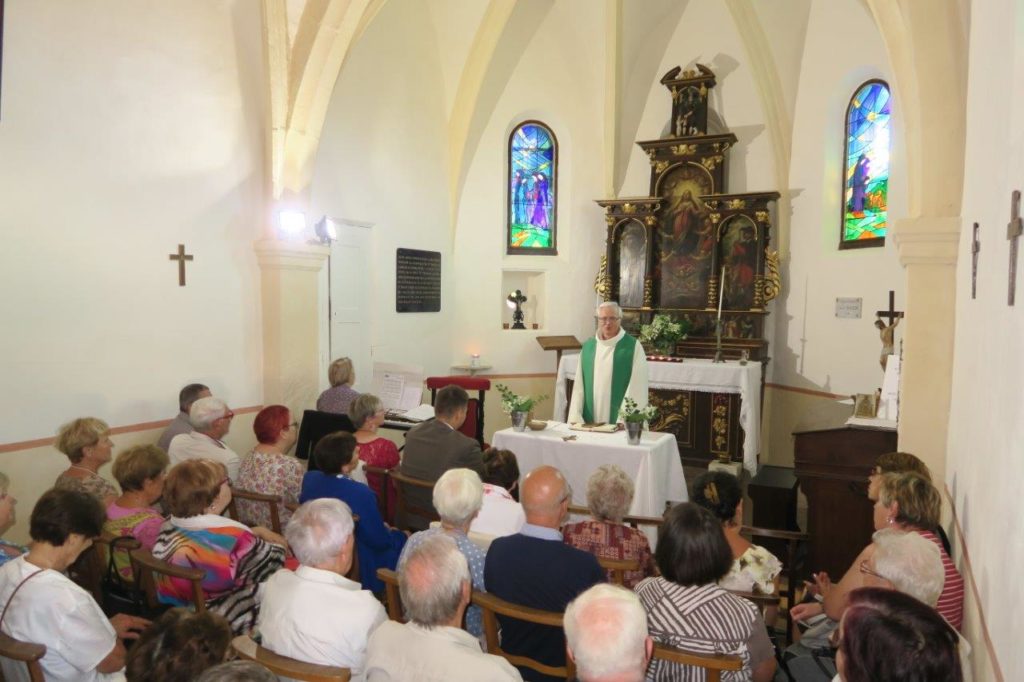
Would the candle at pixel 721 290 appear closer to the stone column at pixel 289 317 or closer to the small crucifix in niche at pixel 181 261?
the stone column at pixel 289 317

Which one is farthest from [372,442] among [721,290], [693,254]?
[693,254]

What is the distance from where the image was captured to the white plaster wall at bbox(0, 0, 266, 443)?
491 cm

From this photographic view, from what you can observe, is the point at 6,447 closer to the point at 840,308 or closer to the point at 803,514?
the point at 803,514

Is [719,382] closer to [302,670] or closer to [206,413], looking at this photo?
[206,413]

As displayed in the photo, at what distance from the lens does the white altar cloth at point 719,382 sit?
8477mm

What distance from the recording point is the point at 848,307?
9078mm

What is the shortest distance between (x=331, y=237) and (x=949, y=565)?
6.44 metres

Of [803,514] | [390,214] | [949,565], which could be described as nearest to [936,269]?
[949,565]

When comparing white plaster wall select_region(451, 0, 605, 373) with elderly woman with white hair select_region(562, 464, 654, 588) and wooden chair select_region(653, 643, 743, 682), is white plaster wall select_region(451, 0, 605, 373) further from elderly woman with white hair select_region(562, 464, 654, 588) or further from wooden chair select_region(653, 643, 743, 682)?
wooden chair select_region(653, 643, 743, 682)

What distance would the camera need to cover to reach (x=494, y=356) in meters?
10.9

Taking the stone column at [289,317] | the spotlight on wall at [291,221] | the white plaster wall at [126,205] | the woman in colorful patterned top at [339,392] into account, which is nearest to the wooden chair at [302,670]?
the white plaster wall at [126,205]

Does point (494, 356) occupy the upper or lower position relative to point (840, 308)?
lower

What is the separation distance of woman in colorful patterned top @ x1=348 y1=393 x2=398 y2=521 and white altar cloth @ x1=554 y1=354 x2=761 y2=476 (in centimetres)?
399

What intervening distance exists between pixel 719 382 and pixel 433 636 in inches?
283
